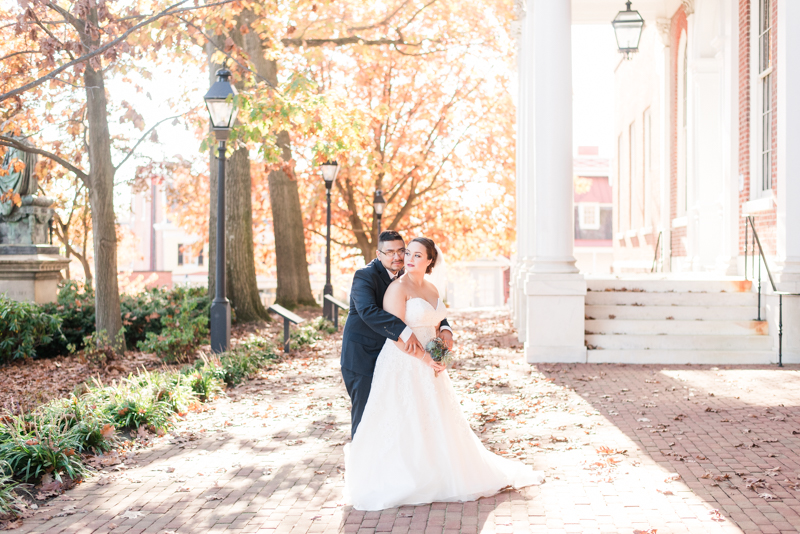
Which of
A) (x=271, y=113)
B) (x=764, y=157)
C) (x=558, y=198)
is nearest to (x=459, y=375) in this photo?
(x=558, y=198)

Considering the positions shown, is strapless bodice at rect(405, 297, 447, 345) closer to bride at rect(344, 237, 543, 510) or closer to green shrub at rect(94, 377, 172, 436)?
bride at rect(344, 237, 543, 510)

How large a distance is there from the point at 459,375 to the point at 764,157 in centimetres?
651

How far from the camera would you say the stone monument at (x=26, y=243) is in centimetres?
1493

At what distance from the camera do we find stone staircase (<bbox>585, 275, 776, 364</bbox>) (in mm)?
11539

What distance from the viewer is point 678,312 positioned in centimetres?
1243

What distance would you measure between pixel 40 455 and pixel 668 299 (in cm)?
980

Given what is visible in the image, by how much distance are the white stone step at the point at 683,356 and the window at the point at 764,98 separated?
3033mm

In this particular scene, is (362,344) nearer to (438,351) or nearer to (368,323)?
(368,323)

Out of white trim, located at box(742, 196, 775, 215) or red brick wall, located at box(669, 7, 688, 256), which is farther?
red brick wall, located at box(669, 7, 688, 256)

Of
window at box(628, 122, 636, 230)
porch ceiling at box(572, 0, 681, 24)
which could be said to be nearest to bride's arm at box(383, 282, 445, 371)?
porch ceiling at box(572, 0, 681, 24)

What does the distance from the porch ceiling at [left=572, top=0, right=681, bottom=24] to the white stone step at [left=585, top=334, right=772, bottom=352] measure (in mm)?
9589

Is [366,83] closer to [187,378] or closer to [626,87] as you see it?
[626,87]

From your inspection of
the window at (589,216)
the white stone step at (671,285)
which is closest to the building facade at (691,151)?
the white stone step at (671,285)

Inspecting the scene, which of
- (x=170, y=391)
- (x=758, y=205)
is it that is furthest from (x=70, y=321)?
(x=758, y=205)
